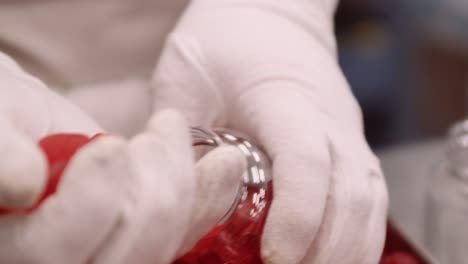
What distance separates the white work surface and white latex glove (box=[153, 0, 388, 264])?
0.18 metres

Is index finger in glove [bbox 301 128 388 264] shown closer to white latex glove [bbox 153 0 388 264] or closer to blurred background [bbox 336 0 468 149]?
white latex glove [bbox 153 0 388 264]

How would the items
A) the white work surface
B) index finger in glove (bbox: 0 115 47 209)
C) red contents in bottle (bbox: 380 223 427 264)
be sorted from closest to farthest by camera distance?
index finger in glove (bbox: 0 115 47 209), red contents in bottle (bbox: 380 223 427 264), the white work surface

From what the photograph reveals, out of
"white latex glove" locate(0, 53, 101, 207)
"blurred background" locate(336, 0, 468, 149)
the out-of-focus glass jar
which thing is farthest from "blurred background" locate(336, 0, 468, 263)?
"white latex glove" locate(0, 53, 101, 207)

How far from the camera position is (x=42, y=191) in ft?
0.63

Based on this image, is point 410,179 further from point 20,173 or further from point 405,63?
point 405,63

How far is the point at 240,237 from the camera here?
0.28m

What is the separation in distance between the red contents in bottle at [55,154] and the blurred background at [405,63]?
2.58 ft

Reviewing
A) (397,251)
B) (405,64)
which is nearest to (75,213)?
(397,251)

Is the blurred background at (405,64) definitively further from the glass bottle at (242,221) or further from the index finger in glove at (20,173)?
the index finger in glove at (20,173)

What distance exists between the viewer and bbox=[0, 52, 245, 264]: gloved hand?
0.62 feet

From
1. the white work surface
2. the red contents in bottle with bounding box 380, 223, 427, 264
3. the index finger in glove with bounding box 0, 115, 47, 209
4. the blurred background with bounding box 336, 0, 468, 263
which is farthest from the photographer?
the blurred background with bounding box 336, 0, 468, 263

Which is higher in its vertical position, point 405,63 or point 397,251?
point 397,251

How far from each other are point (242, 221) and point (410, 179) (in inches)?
12.8

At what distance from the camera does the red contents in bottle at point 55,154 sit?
0.67 ft
